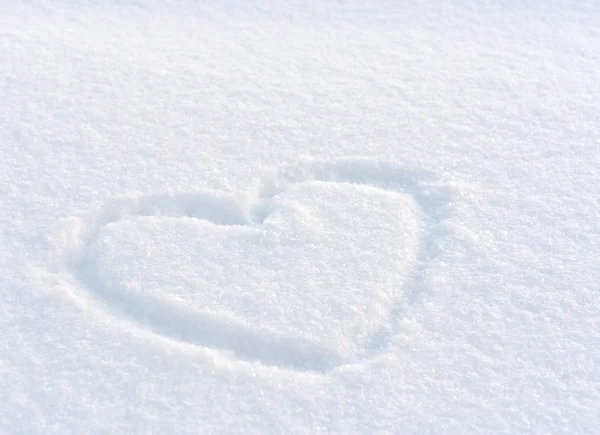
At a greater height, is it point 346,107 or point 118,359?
point 346,107

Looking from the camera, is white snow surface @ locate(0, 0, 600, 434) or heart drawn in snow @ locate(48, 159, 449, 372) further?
heart drawn in snow @ locate(48, 159, 449, 372)

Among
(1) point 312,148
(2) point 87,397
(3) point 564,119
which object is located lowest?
(2) point 87,397

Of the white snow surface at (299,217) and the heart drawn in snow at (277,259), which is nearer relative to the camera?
the white snow surface at (299,217)

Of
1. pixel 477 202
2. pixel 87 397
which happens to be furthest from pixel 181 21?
pixel 87 397

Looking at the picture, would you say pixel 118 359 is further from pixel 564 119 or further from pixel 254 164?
pixel 564 119
